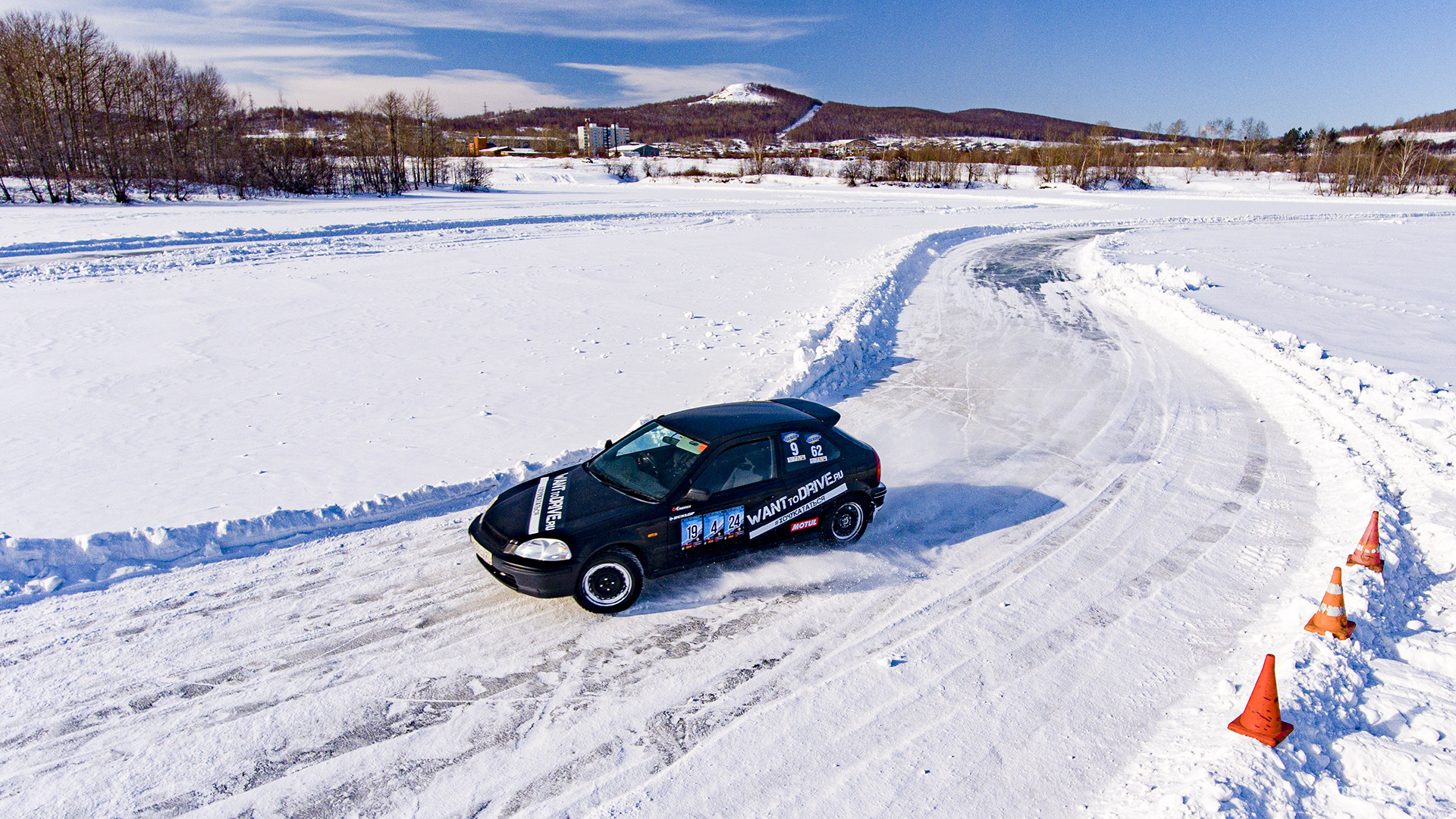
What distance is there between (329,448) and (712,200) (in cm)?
4491

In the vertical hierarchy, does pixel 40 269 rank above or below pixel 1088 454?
above

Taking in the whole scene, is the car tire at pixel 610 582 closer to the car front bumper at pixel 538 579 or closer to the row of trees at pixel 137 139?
the car front bumper at pixel 538 579

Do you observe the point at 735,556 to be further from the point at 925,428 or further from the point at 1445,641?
the point at 1445,641

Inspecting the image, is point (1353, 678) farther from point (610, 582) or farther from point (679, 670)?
point (610, 582)

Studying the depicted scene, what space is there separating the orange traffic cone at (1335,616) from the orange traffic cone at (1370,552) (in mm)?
1201

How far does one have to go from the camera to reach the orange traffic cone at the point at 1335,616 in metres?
5.48

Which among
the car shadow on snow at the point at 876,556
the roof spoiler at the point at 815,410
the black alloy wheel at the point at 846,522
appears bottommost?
the car shadow on snow at the point at 876,556

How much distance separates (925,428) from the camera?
10336 mm

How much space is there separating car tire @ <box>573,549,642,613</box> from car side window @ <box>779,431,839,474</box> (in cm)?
165

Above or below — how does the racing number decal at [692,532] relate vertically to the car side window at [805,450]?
below

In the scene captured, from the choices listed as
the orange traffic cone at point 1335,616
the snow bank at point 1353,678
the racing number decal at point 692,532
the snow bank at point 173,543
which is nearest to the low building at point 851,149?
the snow bank at point 1353,678

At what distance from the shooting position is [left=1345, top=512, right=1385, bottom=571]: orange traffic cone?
21.2ft

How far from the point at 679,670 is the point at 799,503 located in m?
2.00

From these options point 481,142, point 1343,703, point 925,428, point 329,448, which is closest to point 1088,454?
point 925,428
